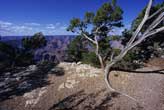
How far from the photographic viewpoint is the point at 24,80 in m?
14.6

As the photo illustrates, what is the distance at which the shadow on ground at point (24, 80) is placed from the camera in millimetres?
12625

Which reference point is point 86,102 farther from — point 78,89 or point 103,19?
point 103,19

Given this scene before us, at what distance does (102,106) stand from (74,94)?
2187mm

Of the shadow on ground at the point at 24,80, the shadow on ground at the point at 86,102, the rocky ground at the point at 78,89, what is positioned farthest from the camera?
the shadow on ground at the point at 24,80

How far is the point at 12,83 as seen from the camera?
1407 centimetres

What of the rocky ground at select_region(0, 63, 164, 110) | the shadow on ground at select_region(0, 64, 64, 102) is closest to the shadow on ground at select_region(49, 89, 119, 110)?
the rocky ground at select_region(0, 63, 164, 110)

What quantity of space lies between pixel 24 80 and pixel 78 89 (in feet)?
14.0

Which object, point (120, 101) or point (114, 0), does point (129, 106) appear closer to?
point (120, 101)

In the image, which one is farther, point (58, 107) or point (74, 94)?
point (74, 94)

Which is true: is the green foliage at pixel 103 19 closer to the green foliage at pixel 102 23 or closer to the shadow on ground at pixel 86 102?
the green foliage at pixel 102 23

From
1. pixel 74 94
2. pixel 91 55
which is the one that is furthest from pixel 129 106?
pixel 91 55

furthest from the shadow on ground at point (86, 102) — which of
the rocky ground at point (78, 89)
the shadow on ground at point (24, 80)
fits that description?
the shadow on ground at point (24, 80)

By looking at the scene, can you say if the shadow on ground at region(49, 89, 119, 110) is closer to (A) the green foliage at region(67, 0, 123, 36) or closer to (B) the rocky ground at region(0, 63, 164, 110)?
(B) the rocky ground at region(0, 63, 164, 110)

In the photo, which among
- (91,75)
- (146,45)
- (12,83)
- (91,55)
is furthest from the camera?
(146,45)
